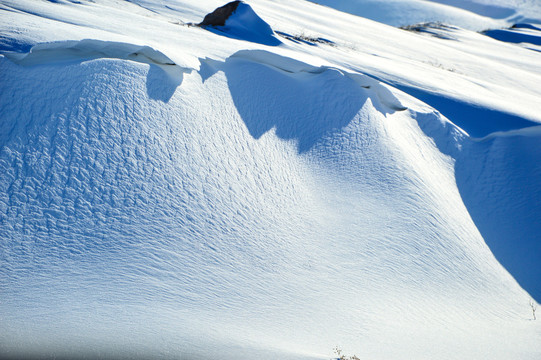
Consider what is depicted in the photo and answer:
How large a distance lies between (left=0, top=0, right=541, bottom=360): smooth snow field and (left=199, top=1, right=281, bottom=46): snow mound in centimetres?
96

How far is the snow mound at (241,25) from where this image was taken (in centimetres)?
621

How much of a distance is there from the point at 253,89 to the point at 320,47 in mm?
2826

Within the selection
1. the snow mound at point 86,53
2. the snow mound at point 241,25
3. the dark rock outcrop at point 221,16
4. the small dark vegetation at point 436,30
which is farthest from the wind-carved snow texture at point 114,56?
the small dark vegetation at point 436,30

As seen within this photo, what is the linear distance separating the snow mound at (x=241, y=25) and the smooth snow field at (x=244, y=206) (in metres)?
0.96

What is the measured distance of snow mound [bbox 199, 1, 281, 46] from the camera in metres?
6.21

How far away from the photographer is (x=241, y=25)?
21.1ft

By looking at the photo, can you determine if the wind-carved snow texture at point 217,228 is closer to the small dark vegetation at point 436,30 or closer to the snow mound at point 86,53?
the snow mound at point 86,53

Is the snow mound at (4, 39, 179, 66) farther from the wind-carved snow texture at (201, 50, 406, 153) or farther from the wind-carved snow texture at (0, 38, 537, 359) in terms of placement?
the wind-carved snow texture at (201, 50, 406, 153)

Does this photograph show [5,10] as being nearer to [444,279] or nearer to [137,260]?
[137,260]

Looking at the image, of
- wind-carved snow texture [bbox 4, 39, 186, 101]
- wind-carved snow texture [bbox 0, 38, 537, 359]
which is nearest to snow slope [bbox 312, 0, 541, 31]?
wind-carved snow texture [bbox 0, 38, 537, 359]

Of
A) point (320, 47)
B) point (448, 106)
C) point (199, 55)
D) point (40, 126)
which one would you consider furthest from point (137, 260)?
point (320, 47)

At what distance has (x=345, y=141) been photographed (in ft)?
13.6

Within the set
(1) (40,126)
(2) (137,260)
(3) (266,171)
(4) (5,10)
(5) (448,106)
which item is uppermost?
(5) (448,106)

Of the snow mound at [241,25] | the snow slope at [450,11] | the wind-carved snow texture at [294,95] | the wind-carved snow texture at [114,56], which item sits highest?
the snow slope at [450,11]
